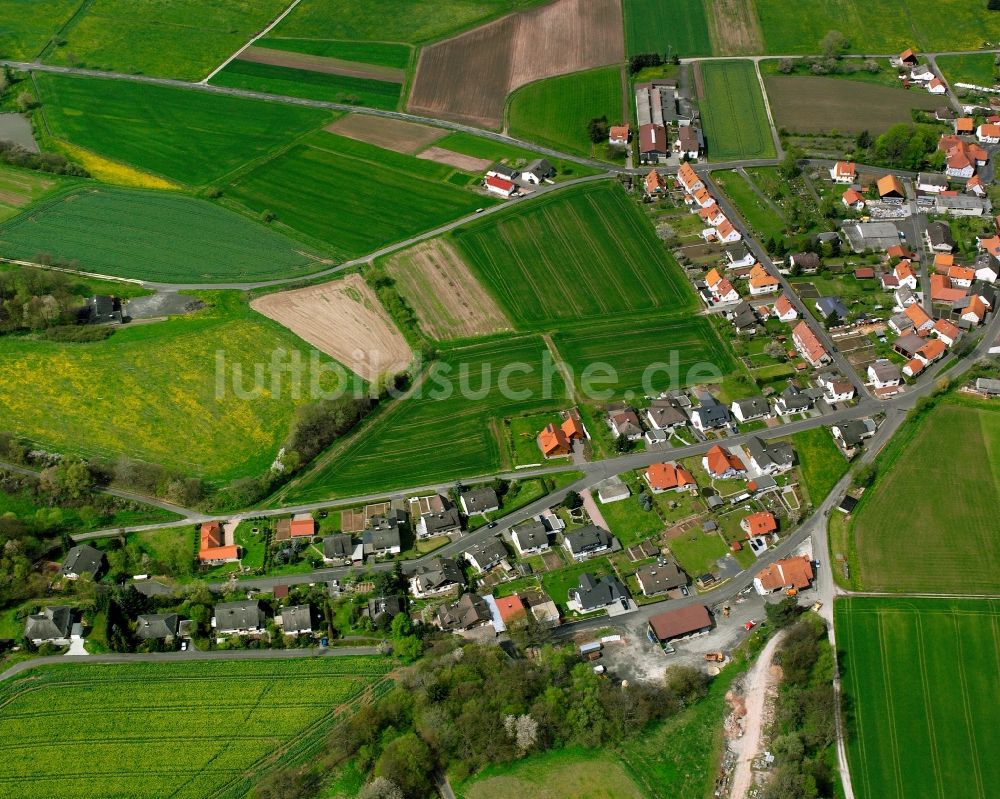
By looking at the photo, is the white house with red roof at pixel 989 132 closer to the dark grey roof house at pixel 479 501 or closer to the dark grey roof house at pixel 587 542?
the dark grey roof house at pixel 587 542

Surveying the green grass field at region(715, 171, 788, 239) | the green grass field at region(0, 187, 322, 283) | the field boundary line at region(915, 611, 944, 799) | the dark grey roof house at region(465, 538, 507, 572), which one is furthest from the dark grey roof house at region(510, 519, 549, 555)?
the green grass field at region(715, 171, 788, 239)

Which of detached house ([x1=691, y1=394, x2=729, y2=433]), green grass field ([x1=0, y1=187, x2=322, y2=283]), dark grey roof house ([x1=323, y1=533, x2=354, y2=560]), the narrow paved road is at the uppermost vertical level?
green grass field ([x1=0, y1=187, x2=322, y2=283])

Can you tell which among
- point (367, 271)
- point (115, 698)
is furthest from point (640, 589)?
point (367, 271)

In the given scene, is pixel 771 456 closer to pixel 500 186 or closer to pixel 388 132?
pixel 500 186

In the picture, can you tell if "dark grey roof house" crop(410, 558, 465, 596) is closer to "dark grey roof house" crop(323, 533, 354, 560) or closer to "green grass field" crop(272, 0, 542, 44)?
"dark grey roof house" crop(323, 533, 354, 560)

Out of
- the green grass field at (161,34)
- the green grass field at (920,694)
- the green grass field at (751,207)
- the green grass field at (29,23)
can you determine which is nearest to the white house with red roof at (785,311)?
the green grass field at (751,207)
